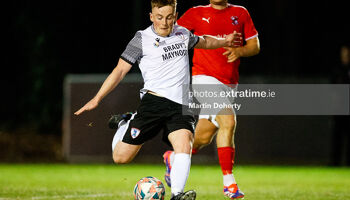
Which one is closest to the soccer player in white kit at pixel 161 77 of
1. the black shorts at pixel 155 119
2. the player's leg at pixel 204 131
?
the black shorts at pixel 155 119

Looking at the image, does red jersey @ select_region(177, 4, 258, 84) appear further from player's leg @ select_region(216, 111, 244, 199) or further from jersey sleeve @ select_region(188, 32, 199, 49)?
jersey sleeve @ select_region(188, 32, 199, 49)

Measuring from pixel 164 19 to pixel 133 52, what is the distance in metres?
0.45

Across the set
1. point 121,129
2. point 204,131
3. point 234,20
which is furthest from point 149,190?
point 234,20

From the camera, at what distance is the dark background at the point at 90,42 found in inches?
768

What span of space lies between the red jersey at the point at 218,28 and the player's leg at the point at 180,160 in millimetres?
1639

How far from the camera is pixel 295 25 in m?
23.9

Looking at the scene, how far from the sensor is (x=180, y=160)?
7.97m

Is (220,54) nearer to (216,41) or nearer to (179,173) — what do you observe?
(216,41)

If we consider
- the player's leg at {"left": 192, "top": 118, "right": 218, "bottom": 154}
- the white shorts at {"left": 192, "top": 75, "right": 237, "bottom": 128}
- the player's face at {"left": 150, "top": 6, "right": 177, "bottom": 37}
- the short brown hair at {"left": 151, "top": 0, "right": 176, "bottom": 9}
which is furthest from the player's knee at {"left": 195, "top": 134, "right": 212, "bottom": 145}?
the short brown hair at {"left": 151, "top": 0, "right": 176, "bottom": 9}

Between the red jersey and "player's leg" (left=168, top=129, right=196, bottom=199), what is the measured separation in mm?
1639

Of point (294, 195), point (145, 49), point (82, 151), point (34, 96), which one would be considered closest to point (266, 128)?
point (82, 151)

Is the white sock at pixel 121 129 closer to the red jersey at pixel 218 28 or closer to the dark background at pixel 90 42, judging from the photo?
the red jersey at pixel 218 28

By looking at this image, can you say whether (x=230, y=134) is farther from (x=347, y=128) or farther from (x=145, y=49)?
(x=347, y=128)

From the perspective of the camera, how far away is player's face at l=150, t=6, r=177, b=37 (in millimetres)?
8164
